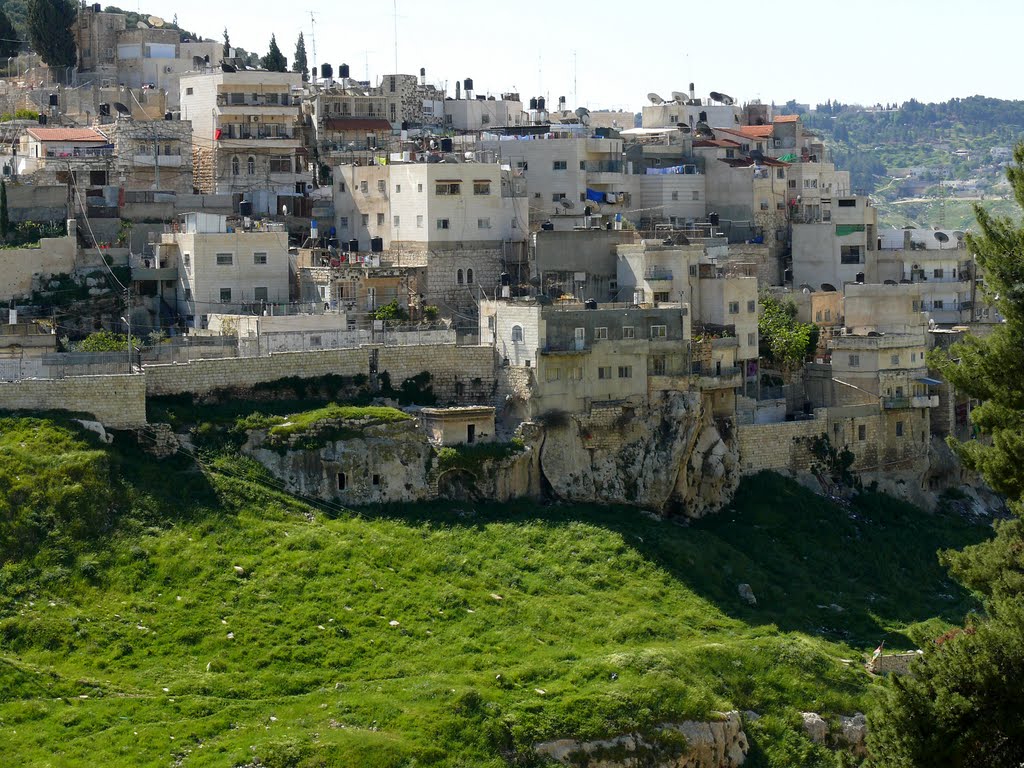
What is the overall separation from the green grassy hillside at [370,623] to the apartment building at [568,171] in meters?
17.8

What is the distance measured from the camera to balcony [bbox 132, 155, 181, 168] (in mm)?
65400

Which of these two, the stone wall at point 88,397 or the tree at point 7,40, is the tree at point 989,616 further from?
the tree at point 7,40

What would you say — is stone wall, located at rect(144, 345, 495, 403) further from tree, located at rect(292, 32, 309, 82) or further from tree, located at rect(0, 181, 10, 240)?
tree, located at rect(292, 32, 309, 82)

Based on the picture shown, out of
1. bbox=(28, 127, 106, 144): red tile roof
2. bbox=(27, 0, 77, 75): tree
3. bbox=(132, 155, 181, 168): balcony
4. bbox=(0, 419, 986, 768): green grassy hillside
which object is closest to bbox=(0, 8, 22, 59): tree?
bbox=(27, 0, 77, 75): tree

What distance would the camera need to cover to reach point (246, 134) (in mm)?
67375

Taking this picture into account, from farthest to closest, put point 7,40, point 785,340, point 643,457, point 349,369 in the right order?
point 7,40 → point 785,340 → point 643,457 → point 349,369

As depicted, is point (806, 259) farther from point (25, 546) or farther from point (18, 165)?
point (25, 546)

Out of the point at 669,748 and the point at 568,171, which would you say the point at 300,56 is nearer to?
the point at 568,171

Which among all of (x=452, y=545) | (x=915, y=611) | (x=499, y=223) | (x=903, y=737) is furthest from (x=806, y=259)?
(x=903, y=737)

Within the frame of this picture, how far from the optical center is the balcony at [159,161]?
65400mm

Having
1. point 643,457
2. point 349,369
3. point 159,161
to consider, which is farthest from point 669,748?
point 159,161

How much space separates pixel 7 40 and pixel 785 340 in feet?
134

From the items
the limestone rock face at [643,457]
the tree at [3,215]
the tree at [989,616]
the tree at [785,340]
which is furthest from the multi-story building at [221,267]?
the tree at [989,616]

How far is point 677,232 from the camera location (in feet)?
211
